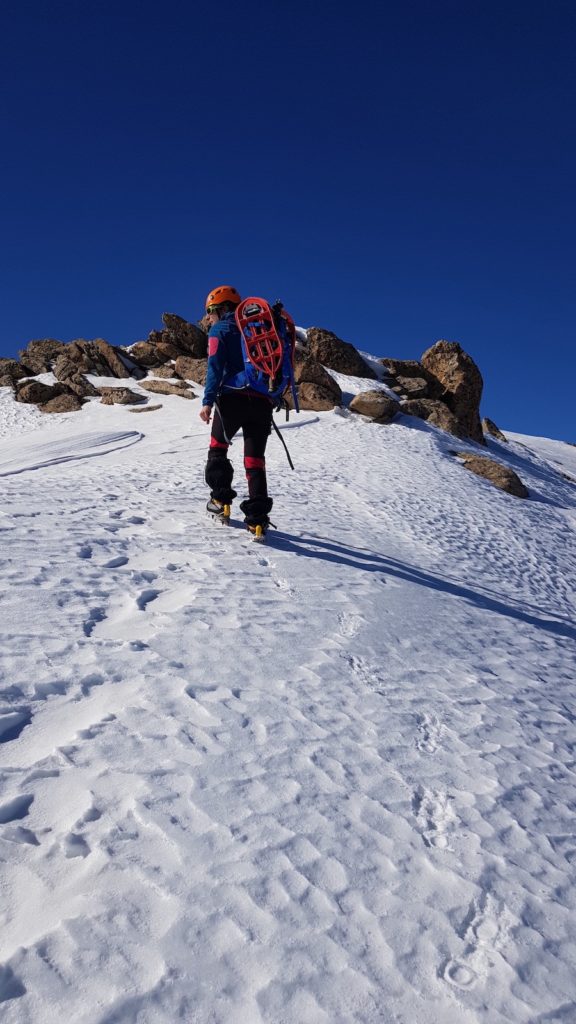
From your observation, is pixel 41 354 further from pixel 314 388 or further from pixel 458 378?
pixel 458 378

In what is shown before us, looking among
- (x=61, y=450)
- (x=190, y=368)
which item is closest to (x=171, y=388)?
(x=190, y=368)

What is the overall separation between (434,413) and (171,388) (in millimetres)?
10485

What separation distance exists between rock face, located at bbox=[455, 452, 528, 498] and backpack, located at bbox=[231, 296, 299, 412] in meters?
9.52

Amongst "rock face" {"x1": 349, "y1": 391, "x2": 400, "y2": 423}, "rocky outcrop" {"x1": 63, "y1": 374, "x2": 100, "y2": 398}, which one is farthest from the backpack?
"rocky outcrop" {"x1": 63, "y1": 374, "x2": 100, "y2": 398}

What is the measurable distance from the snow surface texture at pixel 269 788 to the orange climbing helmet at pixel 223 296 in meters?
2.54

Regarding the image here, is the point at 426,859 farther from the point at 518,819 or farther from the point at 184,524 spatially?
the point at 184,524

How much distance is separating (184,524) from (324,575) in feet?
6.00

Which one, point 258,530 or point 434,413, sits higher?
point 434,413

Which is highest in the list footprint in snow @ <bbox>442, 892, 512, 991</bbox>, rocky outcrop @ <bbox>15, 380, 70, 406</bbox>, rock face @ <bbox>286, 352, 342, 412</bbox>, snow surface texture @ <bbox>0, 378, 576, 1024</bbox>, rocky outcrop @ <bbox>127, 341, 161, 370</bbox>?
rocky outcrop @ <bbox>127, 341, 161, 370</bbox>

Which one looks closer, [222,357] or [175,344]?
[222,357]

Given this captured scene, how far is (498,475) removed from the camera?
47.7 ft

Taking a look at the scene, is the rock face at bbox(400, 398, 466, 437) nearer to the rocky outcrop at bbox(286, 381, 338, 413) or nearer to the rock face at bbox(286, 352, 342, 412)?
the rock face at bbox(286, 352, 342, 412)

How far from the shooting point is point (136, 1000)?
1.67 m

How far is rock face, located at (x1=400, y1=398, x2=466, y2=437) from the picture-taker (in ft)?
65.6
